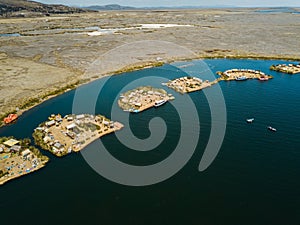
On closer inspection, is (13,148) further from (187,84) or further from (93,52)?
(93,52)

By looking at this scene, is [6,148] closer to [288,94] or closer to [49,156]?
[49,156]

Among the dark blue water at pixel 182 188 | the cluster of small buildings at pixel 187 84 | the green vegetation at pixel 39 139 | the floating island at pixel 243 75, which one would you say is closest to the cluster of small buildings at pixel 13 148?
the green vegetation at pixel 39 139

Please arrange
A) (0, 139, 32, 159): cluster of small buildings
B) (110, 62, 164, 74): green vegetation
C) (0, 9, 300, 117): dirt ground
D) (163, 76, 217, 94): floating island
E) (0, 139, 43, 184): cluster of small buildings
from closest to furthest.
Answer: (0, 139, 43, 184): cluster of small buildings < (0, 139, 32, 159): cluster of small buildings < (163, 76, 217, 94): floating island < (0, 9, 300, 117): dirt ground < (110, 62, 164, 74): green vegetation

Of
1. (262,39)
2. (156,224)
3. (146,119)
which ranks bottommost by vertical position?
(156,224)

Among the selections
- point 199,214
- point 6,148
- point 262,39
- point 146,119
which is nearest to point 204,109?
point 146,119

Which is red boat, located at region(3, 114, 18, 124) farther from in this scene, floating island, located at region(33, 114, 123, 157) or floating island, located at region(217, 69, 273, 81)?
floating island, located at region(217, 69, 273, 81)

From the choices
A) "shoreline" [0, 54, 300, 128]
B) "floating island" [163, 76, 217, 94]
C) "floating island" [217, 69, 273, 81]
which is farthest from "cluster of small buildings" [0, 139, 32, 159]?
"floating island" [217, 69, 273, 81]

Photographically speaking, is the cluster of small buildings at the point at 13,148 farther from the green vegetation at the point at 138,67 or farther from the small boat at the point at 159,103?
the green vegetation at the point at 138,67
